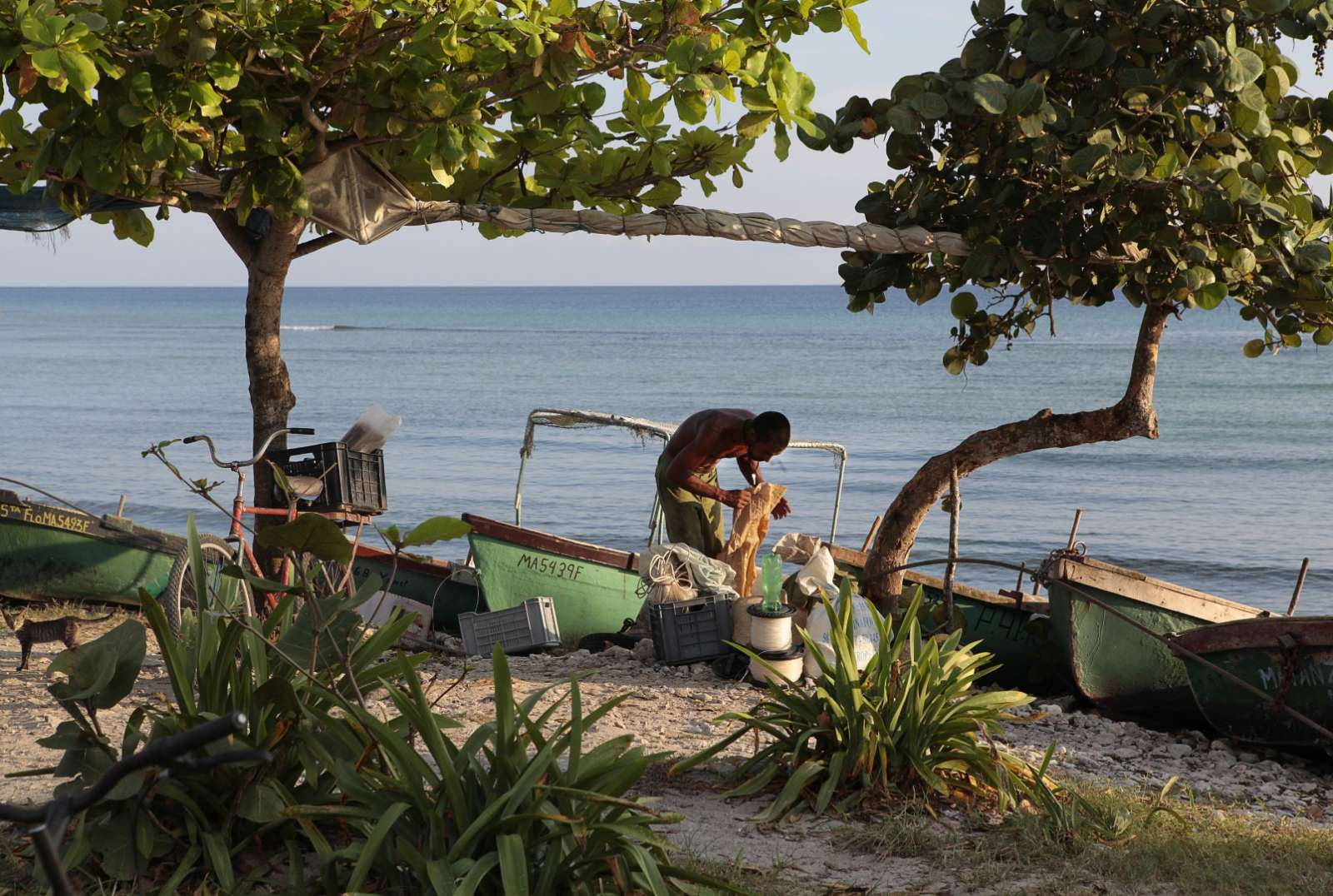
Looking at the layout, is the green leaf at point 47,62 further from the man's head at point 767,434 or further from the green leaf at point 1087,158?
the green leaf at point 1087,158

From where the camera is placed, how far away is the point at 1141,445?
33.5m

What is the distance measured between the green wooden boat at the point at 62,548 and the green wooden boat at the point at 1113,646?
20.4 feet

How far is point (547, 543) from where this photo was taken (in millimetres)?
9547

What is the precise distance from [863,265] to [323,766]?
559 cm

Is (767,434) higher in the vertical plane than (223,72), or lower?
lower

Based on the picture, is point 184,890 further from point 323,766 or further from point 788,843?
point 788,843

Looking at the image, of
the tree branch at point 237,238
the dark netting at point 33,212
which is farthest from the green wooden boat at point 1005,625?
the dark netting at point 33,212

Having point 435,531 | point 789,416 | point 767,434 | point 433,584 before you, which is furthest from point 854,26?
point 789,416

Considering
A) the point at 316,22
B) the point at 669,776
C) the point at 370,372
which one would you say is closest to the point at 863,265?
the point at 316,22

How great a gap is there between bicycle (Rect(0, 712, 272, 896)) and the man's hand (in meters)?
7.17

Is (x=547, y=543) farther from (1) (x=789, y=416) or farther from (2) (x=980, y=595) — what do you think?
(1) (x=789, y=416)

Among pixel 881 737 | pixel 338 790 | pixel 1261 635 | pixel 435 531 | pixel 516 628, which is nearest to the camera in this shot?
pixel 435 531

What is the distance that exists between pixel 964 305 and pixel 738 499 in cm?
220

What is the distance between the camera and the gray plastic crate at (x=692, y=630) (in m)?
8.16
